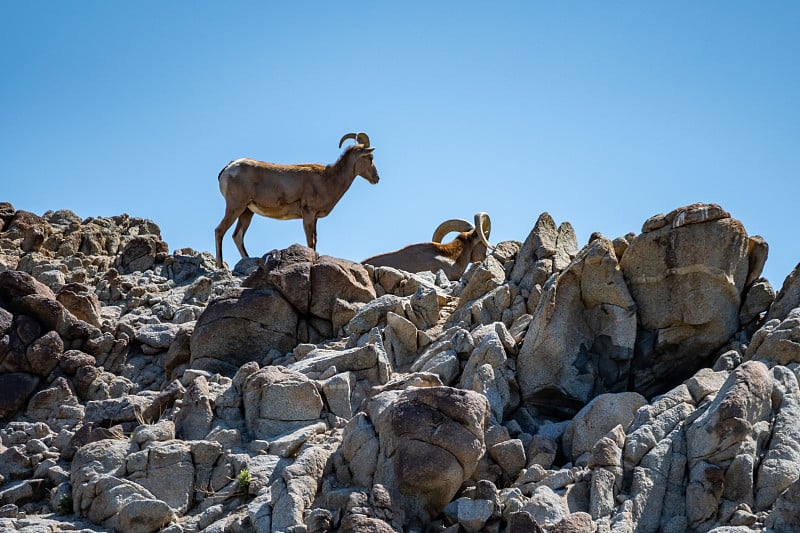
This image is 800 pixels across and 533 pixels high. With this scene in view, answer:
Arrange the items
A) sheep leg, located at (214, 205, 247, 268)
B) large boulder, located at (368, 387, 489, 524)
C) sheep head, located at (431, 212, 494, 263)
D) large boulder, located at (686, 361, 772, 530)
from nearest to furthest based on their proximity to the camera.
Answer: large boulder, located at (686, 361, 772, 530)
large boulder, located at (368, 387, 489, 524)
sheep leg, located at (214, 205, 247, 268)
sheep head, located at (431, 212, 494, 263)

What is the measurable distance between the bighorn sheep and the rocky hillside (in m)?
5.70

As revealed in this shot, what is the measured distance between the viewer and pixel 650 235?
53.6 feet

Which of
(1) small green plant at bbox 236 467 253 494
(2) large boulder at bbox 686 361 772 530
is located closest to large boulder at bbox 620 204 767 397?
(2) large boulder at bbox 686 361 772 530

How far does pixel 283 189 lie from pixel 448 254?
4.72 meters

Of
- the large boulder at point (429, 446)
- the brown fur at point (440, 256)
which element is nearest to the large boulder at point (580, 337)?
the large boulder at point (429, 446)

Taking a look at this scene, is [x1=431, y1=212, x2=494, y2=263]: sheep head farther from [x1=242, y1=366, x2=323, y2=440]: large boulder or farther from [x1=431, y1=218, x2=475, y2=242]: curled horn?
[x1=242, y1=366, x2=323, y2=440]: large boulder

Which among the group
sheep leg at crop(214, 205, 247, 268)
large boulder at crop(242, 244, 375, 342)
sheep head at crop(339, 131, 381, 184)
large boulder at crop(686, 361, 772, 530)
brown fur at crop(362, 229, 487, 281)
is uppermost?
sheep head at crop(339, 131, 381, 184)

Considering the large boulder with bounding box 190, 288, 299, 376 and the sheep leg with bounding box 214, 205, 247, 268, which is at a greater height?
the sheep leg with bounding box 214, 205, 247, 268

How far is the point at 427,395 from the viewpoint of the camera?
13.4 meters

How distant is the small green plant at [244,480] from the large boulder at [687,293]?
5.37 m

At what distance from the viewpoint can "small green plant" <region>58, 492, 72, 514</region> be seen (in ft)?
45.3

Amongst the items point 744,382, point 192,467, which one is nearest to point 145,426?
point 192,467

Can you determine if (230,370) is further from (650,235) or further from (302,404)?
(650,235)

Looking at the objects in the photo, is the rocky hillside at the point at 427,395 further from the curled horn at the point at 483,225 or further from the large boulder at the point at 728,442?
the curled horn at the point at 483,225
